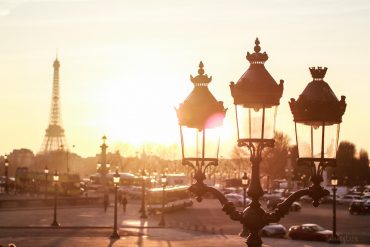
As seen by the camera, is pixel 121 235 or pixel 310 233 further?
pixel 121 235

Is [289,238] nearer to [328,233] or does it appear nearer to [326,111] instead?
[328,233]

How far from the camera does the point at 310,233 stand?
41000 millimetres

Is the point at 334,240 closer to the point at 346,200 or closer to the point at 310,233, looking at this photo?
the point at 310,233

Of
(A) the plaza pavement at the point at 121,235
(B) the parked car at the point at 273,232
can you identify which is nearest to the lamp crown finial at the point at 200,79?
(A) the plaza pavement at the point at 121,235

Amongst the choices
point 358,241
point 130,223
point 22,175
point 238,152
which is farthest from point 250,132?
point 238,152

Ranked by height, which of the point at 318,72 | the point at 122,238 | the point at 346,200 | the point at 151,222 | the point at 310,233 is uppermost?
the point at 318,72

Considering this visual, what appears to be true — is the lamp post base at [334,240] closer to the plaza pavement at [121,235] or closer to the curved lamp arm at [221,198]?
the plaza pavement at [121,235]

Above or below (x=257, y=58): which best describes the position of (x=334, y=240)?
below

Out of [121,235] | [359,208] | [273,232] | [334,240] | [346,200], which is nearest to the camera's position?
[334,240]

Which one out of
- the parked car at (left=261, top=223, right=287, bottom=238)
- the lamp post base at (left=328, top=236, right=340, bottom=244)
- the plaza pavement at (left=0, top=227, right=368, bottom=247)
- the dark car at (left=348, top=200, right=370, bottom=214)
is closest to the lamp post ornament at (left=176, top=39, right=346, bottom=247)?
the plaza pavement at (left=0, top=227, right=368, bottom=247)

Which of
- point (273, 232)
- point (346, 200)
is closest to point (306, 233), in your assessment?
point (273, 232)

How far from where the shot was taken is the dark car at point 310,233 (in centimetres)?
4034

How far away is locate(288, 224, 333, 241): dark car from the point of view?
1588 inches

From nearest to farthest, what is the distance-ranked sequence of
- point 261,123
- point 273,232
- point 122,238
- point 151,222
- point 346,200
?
1. point 261,123
2. point 122,238
3. point 273,232
4. point 151,222
5. point 346,200
